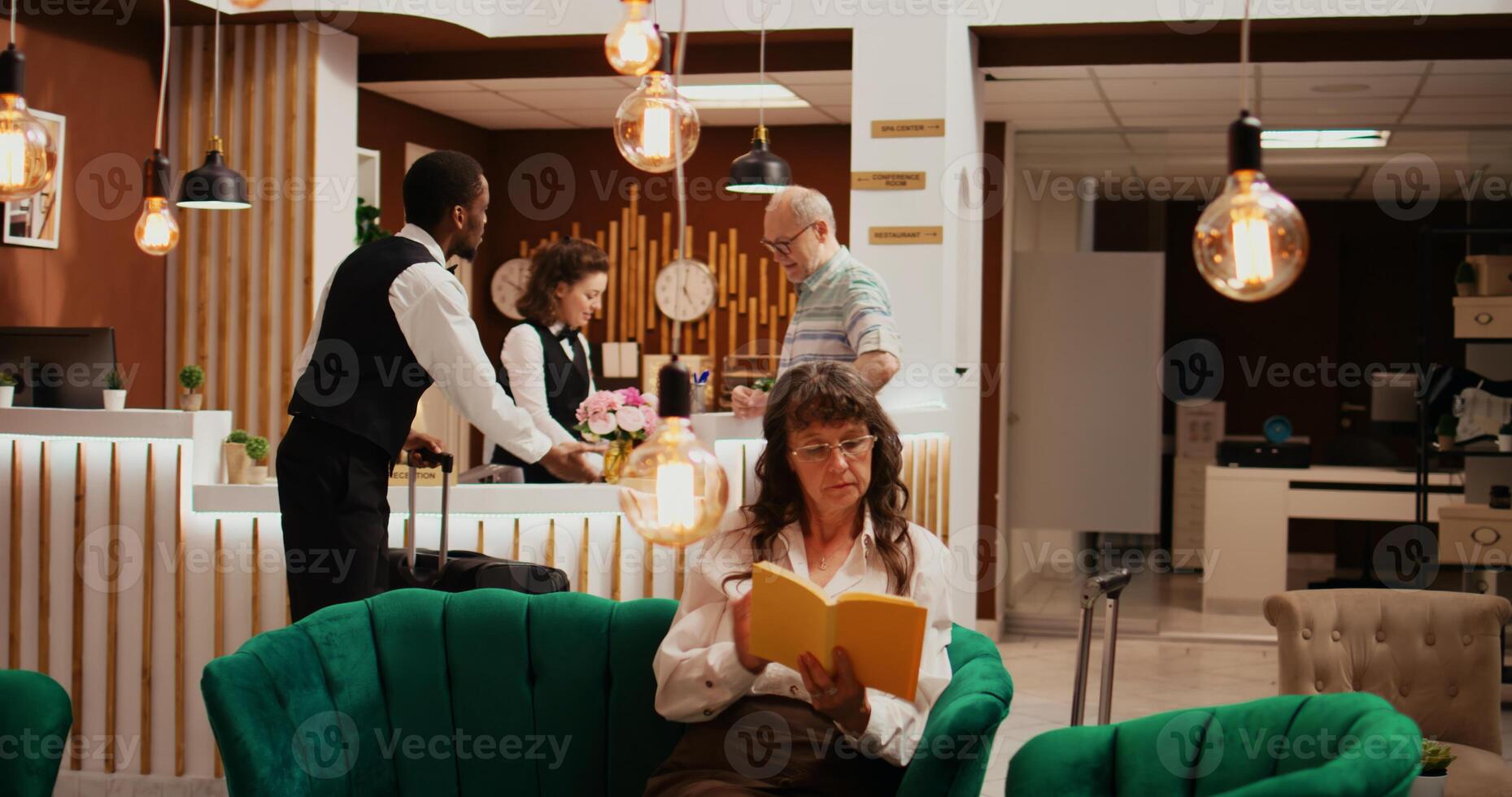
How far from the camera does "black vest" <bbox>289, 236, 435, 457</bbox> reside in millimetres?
3475

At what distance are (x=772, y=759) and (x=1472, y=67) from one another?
564 cm

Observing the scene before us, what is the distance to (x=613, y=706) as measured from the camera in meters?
2.97

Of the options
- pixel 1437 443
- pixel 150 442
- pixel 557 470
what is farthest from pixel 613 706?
pixel 1437 443

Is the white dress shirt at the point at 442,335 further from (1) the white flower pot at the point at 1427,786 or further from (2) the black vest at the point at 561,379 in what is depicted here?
(1) the white flower pot at the point at 1427,786

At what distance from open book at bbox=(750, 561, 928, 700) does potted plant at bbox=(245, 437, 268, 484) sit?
2666mm

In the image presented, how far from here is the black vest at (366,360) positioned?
347 centimetres

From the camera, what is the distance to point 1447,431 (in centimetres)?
725

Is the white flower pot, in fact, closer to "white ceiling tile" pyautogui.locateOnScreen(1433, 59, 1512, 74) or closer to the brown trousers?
the brown trousers

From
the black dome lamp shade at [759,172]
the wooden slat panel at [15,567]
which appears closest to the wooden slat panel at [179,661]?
the wooden slat panel at [15,567]

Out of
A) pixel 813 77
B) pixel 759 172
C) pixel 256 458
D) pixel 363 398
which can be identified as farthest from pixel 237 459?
pixel 813 77

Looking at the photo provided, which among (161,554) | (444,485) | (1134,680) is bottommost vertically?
(1134,680)

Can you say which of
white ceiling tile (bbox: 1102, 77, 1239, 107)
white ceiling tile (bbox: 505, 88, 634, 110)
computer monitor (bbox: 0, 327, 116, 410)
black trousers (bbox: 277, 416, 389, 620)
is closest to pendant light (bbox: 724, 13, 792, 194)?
black trousers (bbox: 277, 416, 389, 620)

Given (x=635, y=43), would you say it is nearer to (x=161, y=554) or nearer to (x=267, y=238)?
(x=161, y=554)

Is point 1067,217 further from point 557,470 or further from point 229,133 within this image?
point 557,470
